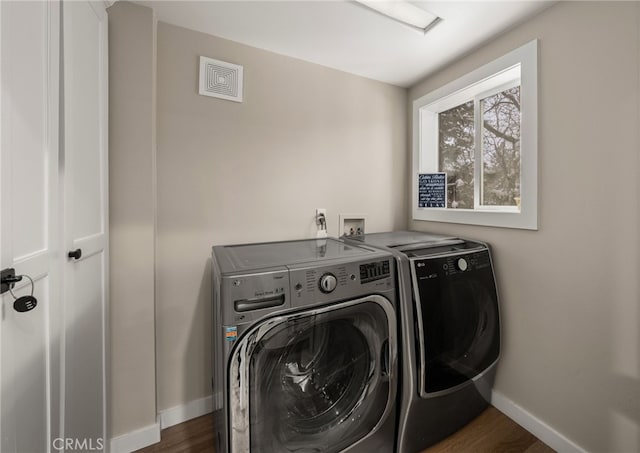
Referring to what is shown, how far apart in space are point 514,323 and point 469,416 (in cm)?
58

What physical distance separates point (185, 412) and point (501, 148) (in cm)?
251

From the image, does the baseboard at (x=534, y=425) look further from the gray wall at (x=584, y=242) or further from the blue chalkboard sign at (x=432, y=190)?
the blue chalkboard sign at (x=432, y=190)

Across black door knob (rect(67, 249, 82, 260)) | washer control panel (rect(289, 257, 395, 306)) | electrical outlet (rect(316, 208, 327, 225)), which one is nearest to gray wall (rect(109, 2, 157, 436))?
black door knob (rect(67, 249, 82, 260))

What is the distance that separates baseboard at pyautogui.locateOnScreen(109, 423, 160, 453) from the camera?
1225 millimetres

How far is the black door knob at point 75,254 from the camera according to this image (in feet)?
2.72

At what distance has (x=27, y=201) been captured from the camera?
645 mm

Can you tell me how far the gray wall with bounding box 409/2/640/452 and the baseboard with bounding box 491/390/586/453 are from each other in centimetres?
3

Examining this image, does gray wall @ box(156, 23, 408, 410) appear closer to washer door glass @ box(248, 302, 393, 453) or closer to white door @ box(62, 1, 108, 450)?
white door @ box(62, 1, 108, 450)

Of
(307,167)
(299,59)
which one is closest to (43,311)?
(307,167)

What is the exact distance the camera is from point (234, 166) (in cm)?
155

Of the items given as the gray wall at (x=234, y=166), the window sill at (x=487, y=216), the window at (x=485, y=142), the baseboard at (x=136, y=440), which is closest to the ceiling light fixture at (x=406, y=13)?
the window at (x=485, y=142)

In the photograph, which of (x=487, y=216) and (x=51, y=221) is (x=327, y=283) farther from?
(x=487, y=216)

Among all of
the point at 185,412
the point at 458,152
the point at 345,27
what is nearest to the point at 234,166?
the point at 345,27

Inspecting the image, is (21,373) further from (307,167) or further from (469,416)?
(469,416)
